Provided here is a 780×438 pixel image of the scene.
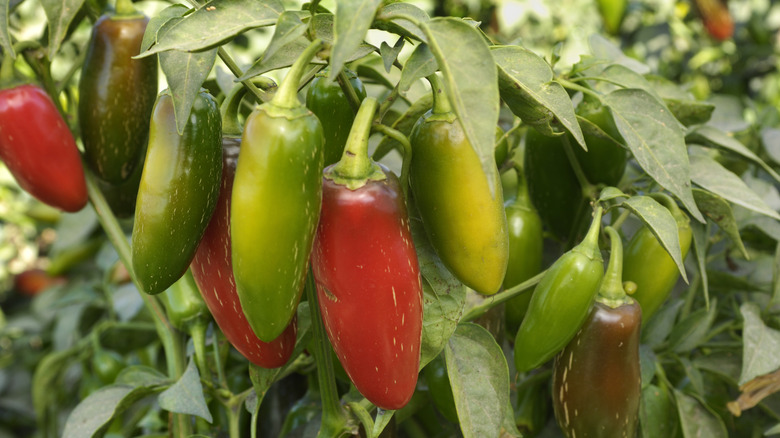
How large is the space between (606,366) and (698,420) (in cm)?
17

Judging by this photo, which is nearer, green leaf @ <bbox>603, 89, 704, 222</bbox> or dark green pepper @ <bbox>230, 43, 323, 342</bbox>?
dark green pepper @ <bbox>230, 43, 323, 342</bbox>

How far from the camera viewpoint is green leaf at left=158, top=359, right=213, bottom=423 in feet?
1.83

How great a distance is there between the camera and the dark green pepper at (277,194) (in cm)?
38

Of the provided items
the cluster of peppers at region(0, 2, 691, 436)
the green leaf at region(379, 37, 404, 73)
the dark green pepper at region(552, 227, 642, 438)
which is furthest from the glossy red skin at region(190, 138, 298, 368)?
the dark green pepper at region(552, 227, 642, 438)

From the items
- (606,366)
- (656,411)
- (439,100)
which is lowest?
(656,411)

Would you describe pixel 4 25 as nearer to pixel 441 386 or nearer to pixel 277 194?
pixel 277 194

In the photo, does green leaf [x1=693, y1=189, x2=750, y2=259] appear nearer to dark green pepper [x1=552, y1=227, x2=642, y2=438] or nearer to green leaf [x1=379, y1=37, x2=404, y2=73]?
dark green pepper [x1=552, y1=227, x2=642, y2=438]

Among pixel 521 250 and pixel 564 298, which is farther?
pixel 521 250

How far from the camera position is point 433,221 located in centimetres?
45

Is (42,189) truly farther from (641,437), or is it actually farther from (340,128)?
(641,437)

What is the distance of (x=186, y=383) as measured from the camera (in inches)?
22.9

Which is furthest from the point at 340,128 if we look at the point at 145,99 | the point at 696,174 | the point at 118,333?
the point at 118,333

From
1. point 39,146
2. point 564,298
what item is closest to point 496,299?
point 564,298

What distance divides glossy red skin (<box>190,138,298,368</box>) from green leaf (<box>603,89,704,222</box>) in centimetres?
29
